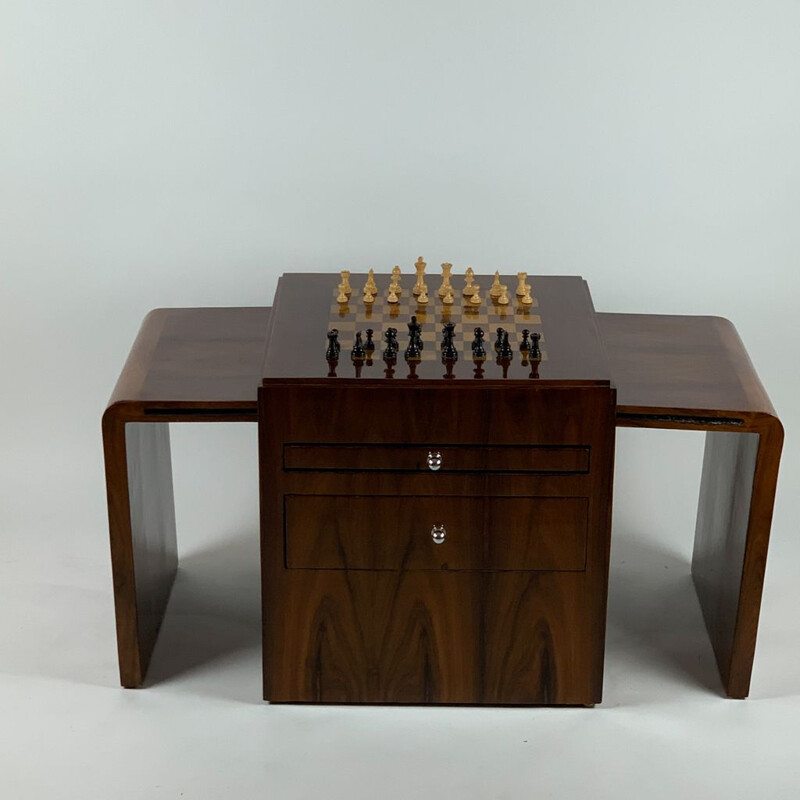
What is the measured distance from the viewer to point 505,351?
143 inches

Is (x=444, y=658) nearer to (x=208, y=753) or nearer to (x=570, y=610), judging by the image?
(x=570, y=610)

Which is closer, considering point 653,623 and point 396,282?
point 396,282

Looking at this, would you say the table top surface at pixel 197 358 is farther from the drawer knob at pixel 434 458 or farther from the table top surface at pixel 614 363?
the drawer knob at pixel 434 458

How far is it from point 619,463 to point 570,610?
117 cm

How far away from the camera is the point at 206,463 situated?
4820 millimetres

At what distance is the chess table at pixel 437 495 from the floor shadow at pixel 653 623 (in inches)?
5.2

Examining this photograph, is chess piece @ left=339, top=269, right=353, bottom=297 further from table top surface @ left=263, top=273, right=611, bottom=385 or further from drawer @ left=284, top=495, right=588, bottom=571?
drawer @ left=284, top=495, right=588, bottom=571

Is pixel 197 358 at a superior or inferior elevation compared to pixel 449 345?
inferior

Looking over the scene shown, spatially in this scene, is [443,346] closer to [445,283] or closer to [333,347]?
[333,347]

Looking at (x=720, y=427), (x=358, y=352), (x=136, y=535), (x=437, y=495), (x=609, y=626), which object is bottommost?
(x=609, y=626)

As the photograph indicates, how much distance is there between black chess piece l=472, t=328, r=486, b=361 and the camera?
3.62 meters

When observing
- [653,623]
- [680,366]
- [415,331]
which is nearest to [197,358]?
[415,331]

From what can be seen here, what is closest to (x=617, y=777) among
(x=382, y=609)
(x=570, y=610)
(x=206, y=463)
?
(x=570, y=610)

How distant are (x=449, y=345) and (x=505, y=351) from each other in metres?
0.12
